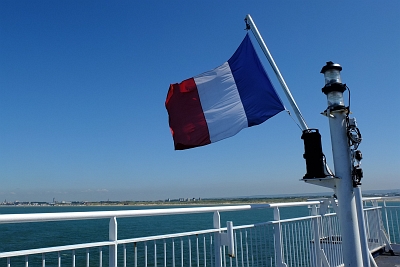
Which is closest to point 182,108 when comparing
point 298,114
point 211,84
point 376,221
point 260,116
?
point 211,84

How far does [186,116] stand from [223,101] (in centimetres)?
63

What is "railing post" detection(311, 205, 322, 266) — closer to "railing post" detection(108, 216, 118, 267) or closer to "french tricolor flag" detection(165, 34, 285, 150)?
"french tricolor flag" detection(165, 34, 285, 150)

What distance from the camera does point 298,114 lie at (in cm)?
446

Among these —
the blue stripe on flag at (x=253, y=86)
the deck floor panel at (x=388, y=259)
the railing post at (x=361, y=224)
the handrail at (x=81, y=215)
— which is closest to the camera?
the handrail at (x=81, y=215)

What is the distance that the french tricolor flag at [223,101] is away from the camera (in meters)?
5.21

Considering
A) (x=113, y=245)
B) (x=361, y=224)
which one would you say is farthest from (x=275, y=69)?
(x=113, y=245)

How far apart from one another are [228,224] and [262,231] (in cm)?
88

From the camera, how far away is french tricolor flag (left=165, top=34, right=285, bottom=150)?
5.21 metres

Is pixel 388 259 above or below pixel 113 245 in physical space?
below

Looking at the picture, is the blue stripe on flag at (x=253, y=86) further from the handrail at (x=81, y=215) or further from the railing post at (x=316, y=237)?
the handrail at (x=81, y=215)

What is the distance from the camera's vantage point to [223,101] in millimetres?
5520

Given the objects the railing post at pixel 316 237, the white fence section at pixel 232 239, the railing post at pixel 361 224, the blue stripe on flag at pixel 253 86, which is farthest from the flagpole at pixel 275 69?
the railing post at pixel 316 237

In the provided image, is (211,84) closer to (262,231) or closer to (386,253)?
(262,231)

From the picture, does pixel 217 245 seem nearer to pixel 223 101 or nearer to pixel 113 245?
pixel 113 245
